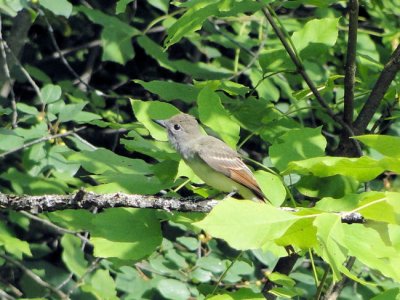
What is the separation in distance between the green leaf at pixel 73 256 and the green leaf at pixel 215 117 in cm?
200

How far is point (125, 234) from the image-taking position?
2.74m

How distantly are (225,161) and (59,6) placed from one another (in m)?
1.26

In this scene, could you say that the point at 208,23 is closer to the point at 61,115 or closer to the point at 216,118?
the point at 61,115

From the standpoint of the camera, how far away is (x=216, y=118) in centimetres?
285

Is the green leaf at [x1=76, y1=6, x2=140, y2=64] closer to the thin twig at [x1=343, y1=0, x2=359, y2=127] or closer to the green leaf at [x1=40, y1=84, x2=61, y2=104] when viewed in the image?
the green leaf at [x1=40, y1=84, x2=61, y2=104]

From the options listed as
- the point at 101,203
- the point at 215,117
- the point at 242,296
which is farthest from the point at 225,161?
the point at 242,296

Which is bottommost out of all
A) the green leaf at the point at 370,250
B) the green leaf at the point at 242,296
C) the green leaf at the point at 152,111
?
the green leaf at the point at 242,296

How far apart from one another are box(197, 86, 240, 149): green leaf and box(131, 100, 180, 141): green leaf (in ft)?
0.36

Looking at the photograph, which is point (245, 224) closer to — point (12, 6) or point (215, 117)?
point (215, 117)

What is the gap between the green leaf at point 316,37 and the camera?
3303mm

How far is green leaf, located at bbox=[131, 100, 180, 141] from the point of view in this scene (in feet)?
9.47

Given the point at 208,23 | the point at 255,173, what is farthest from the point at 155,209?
the point at 208,23

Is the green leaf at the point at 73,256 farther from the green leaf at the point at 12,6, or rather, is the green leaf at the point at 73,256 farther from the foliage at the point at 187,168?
the green leaf at the point at 12,6

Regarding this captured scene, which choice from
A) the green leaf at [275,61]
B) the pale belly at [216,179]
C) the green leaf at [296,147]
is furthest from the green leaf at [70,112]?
the green leaf at [296,147]
